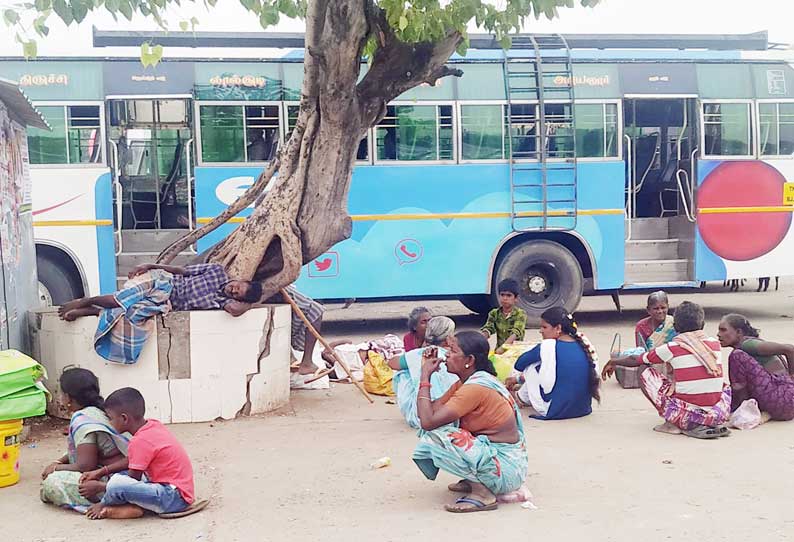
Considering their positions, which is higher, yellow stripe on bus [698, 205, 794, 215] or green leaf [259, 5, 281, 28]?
green leaf [259, 5, 281, 28]

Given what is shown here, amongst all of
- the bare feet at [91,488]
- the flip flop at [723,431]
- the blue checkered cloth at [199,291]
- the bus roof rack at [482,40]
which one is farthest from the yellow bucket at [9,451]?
the bus roof rack at [482,40]

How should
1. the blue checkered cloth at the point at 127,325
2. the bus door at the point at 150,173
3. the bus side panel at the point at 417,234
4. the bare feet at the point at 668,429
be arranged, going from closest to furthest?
the bare feet at the point at 668,429, the blue checkered cloth at the point at 127,325, the bus door at the point at 150,173, the bus side panel at the point at 417,234

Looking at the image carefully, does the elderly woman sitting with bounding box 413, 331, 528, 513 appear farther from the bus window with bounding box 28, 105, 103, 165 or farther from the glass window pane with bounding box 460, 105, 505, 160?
the bus window with bounding box 28, 105, 103, 165

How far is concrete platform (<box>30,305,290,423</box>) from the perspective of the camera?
6.54 m

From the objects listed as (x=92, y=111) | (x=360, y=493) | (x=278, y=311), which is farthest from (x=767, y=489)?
(x=92, y=111)

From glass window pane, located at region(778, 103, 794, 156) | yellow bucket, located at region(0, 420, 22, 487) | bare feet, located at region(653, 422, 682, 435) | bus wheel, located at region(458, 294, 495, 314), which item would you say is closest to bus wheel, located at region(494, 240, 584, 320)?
bus wheel, located at region(458, 294, 495, 314)

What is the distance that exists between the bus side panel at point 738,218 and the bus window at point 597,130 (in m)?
1.17

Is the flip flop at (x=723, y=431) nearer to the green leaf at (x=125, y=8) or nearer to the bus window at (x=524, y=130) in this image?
the green leaf at (x=125, y=8)

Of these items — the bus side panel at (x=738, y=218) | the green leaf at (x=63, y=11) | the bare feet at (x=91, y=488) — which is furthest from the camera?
the bus side panel at (x=738, y=218)

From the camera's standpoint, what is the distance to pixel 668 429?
20.3 feet

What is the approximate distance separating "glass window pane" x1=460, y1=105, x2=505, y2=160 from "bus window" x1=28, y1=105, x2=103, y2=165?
162 inches

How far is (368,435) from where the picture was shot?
249 inches

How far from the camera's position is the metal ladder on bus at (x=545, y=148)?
35.5 ft

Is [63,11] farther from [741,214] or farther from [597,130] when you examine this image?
[741,214]
